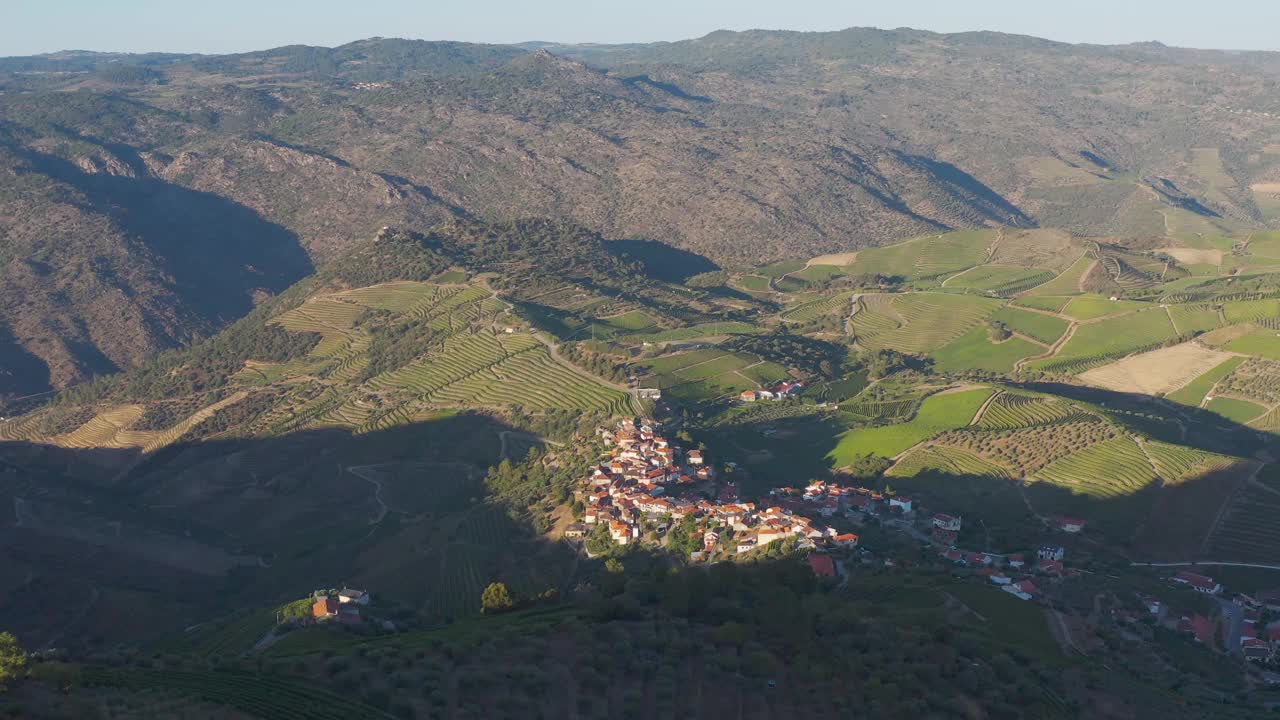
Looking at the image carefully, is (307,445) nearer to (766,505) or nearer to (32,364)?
(766,505)

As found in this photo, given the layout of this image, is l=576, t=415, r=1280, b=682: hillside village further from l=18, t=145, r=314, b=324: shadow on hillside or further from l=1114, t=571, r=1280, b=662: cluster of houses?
l=18, t=145, r=314, b=324: shadow on hillside

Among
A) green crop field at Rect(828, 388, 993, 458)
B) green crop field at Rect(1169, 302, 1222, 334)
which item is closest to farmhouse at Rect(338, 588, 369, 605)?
green crop field at Rect(828, 388, 993, 458)

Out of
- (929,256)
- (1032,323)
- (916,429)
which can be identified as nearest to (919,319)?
(1032,323)

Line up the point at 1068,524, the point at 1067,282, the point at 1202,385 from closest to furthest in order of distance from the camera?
1. the point at 1068,524
2. the point at 1202,385
3. the point at 1067,282

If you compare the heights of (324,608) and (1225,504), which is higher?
(324,608)

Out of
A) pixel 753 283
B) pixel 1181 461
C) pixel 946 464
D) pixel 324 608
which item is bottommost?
pixel 753 283

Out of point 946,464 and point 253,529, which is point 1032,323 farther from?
point 253,529

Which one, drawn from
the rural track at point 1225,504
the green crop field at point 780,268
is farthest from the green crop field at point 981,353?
the green crop field at point 780,268
